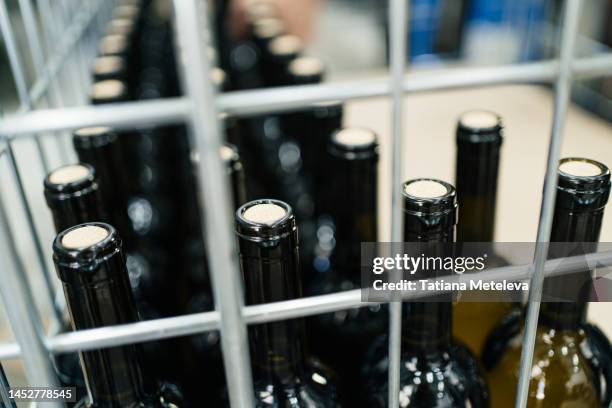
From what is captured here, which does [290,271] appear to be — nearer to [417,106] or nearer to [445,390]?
[445,390]

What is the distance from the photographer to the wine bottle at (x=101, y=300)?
31 cm

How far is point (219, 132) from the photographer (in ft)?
0.73

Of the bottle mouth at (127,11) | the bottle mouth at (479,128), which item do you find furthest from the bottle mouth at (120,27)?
the bottle mouth at (479,128)

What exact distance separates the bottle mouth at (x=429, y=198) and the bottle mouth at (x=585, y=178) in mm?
71

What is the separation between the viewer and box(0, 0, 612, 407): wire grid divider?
218mm

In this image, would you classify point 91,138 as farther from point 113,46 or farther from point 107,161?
point 113,46

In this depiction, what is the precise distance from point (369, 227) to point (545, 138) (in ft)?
1.30

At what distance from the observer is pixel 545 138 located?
0.77m

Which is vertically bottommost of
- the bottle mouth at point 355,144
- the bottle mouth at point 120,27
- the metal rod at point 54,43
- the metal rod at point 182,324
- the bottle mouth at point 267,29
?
the bottle mouth at point 355,144

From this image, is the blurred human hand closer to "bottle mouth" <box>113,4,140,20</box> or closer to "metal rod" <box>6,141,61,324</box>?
"bottle mouth" <box>113,4,140,20</box>

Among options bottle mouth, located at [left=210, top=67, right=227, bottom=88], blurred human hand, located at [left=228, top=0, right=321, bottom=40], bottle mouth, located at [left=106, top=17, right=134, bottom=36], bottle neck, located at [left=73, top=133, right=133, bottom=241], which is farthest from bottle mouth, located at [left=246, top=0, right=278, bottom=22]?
bottle neck, located at [left=73, top=133, right=133, bottom=241]

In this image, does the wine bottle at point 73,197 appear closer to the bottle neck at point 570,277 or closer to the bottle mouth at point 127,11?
the bottle neck at point 570,277

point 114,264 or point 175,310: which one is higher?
point 114,264

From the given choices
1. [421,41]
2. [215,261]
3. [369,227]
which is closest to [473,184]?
[369,227]
